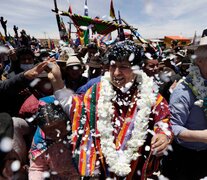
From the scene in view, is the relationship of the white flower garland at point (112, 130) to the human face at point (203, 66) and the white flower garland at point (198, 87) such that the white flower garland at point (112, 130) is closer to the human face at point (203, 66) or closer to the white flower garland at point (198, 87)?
the white flower garland at point (198, 87)

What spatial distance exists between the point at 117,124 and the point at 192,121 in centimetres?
69

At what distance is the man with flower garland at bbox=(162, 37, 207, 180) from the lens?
7.54 feet

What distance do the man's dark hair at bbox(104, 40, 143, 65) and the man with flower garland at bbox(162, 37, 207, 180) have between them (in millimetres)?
480

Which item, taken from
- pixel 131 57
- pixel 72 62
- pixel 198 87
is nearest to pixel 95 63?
pixel 72 62

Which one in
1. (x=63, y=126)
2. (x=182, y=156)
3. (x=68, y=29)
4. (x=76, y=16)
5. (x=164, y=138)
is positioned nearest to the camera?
(x=164, y=138)

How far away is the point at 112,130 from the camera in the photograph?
233 cm

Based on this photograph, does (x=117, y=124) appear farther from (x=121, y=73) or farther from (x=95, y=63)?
(x=95, y=63)

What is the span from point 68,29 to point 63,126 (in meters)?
6.35

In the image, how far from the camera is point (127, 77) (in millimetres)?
2416

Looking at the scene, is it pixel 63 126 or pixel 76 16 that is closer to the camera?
pixel 63 126

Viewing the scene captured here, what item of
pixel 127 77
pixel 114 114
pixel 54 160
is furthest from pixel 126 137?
pixel 54 160

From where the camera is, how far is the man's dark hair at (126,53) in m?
2.39

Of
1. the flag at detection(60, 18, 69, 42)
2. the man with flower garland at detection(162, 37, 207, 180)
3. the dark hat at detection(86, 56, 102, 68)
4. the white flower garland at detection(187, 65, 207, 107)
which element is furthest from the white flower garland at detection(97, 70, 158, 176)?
the flag at detection(60, 18, 69, 42)

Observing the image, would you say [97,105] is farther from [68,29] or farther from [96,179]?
[68,29]
